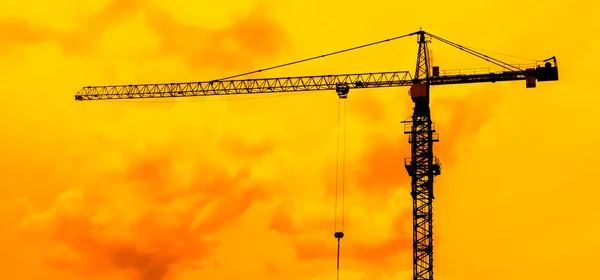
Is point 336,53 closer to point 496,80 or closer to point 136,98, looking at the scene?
point 496,80

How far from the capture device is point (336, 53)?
125 meters

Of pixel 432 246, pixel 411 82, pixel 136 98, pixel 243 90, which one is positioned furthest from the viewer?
pixel 136 98

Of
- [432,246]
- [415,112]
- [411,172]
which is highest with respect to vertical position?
[415,112]

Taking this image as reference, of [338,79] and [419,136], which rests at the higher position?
[338,79]

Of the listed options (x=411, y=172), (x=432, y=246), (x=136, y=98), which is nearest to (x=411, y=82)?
(x=411, y=172)

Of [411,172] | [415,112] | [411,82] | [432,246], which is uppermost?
[411,82]

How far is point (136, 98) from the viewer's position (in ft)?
472

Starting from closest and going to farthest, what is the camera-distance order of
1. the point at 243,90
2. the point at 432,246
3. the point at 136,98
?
the point at 432,246 → the point at 243,90 → the point at 136,98

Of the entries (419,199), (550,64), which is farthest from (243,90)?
(550,64)

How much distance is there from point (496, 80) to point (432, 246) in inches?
952

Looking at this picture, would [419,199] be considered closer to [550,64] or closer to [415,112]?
[415,112]

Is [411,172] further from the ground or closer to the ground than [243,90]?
closer to the ground

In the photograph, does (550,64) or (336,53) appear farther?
(336,53)

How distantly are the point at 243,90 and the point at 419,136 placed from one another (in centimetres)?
3319
